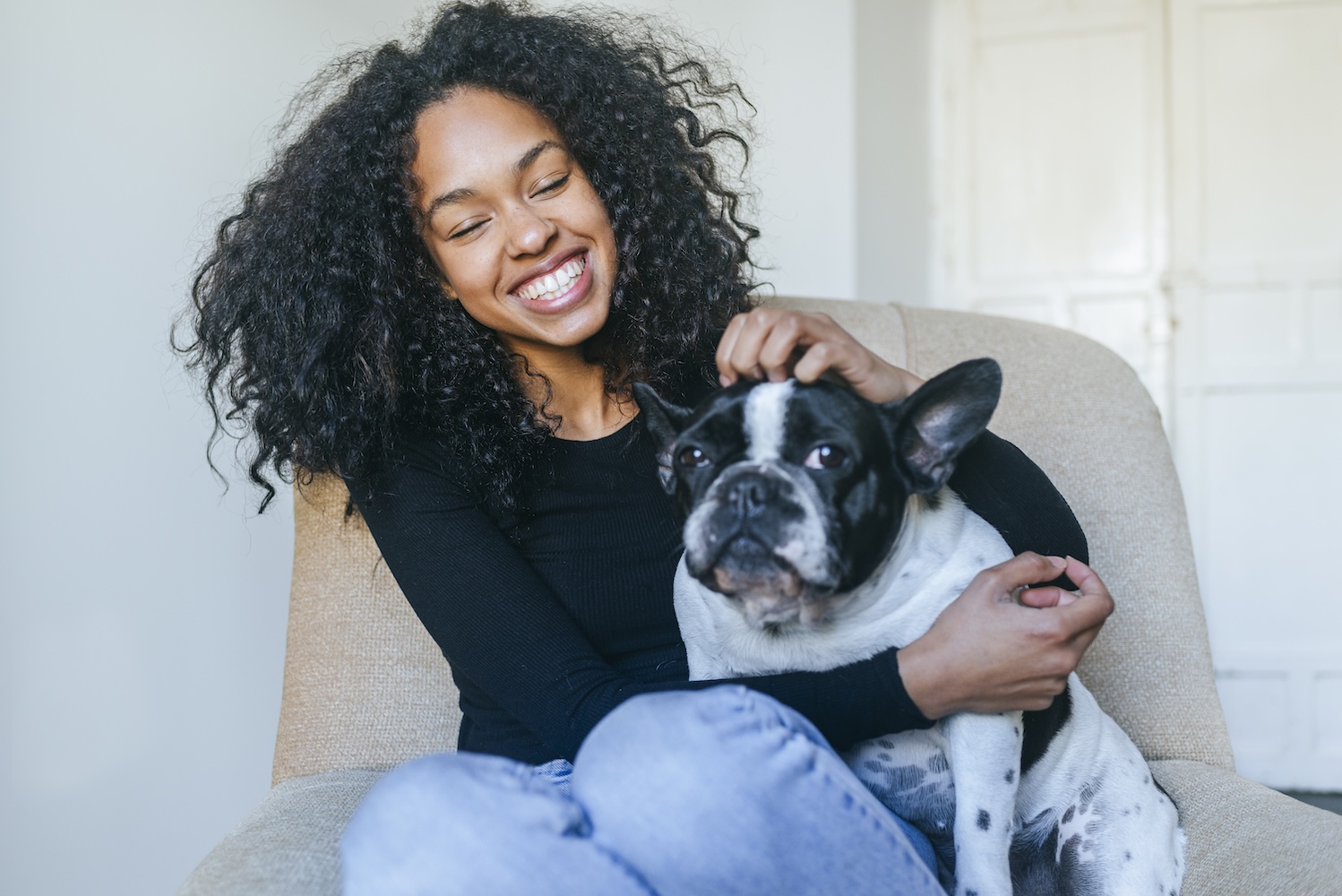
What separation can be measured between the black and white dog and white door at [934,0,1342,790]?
115 inches

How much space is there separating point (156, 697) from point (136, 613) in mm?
184

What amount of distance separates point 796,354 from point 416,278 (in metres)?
0.68

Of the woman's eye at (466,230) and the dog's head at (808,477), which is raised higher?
the woman's eye at (466,230)

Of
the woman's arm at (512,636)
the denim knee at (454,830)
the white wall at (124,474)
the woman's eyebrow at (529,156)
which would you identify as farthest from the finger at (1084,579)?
the white wall at (124,474)

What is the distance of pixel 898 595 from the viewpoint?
129cm

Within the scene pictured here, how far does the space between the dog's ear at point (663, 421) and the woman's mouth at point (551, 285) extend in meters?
0.24

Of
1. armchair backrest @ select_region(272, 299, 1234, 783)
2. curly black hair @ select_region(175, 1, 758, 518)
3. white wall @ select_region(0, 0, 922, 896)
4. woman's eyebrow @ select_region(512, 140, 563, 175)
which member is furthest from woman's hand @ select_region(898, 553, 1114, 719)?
white wall @ select_region(0, 0, 922, 896)

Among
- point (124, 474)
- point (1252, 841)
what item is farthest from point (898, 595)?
point (124, 474)

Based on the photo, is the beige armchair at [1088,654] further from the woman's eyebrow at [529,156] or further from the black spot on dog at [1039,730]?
the woman's eyebrow at [529,156]

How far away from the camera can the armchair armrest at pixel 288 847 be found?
1166 millimetres

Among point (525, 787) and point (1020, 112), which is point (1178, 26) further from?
point (525, 787)

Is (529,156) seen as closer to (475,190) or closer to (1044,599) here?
(475,190)

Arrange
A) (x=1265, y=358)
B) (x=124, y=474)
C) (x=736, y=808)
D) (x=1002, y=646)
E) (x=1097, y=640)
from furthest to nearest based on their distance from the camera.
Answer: (x=1265, y=358), (x=124, y=474), (x=1097, y=640), (x=1002, y=646), (x=736, y=808)

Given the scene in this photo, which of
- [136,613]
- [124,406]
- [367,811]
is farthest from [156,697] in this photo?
[367,811]
